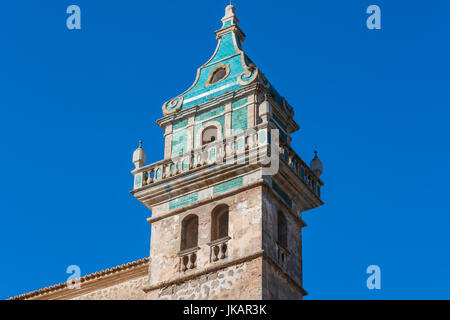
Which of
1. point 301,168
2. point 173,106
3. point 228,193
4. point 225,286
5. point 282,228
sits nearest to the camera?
point 225,286

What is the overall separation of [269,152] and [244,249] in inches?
111

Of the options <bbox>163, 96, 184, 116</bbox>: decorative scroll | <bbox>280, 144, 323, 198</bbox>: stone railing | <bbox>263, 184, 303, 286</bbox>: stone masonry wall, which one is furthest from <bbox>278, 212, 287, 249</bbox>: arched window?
<bbox>163, 96, 184, 116</bbox>: decorative scroll

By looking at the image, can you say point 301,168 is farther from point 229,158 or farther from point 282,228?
point 229,158

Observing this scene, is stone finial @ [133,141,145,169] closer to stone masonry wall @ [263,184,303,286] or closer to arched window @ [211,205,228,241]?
arched window @ [211,205,228,241]

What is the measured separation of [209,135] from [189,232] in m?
3.18

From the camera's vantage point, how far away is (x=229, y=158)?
2950cm

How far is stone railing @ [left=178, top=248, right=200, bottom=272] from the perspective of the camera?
2894cm

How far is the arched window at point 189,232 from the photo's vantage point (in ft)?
97.3

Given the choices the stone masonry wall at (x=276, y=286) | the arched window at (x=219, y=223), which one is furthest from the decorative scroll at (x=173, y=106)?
the stone masonry wall at (x=276, y=286)

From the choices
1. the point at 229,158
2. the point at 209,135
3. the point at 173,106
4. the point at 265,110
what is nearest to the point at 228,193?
the point at 229,158

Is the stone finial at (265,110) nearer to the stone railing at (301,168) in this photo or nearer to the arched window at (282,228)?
the stone railing at (301,168)

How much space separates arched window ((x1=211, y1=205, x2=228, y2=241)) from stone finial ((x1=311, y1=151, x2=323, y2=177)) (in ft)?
11.4
